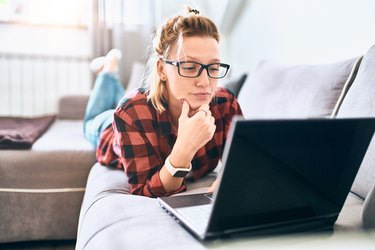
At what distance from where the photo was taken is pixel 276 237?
582mm

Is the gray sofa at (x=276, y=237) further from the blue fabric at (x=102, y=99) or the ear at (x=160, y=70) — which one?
the blue fabric at (x=102, y=99)

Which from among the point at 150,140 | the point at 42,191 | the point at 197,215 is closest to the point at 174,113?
the point at 150,140

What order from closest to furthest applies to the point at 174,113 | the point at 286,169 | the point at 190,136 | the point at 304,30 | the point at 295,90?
the point at 286,169 → the point at 190,136 → the point at 174,113 → the point at 295,90 → the point at 304,30

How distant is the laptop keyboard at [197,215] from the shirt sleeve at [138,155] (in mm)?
189

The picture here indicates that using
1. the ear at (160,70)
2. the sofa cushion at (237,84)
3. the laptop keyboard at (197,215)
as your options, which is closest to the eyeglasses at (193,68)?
the ear at (160,70)

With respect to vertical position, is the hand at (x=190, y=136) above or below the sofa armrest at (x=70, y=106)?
above

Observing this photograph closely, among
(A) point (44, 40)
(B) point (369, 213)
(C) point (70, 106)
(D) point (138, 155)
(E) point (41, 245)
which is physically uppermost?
(B) point (369, 213)

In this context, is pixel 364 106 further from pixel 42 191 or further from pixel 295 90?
pixel 42 191

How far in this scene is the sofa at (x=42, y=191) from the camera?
1.39 metres

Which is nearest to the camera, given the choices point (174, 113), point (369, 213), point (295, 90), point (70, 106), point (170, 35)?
point (369, 213)

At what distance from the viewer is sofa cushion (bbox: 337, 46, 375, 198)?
85 centimetres

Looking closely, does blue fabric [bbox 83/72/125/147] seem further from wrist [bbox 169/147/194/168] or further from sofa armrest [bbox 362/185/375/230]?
sofa armrest [bbox 362/185/375/230]

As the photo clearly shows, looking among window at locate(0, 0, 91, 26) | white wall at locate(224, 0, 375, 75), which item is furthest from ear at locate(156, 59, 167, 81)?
window at locate(0, 0, 91, 26)

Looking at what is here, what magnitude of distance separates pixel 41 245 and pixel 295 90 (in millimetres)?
1159
